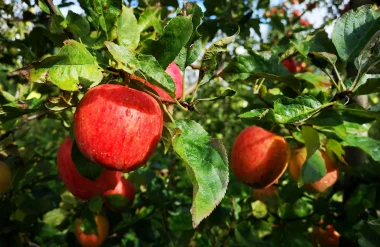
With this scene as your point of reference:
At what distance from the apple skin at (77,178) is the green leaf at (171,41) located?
45cm

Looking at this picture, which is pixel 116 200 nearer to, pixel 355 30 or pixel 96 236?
pixel 96 236

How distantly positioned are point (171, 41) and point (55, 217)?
105 centimetres

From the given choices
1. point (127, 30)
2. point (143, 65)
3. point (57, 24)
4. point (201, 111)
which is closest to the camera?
point (143, 65)

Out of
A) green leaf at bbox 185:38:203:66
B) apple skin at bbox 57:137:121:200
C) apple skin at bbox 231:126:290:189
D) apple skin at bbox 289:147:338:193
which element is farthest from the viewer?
apple skin at bbox 289:147:338:193

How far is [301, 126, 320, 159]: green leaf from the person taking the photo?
96 centimetres

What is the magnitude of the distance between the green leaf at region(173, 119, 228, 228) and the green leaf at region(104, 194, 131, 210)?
0.67m

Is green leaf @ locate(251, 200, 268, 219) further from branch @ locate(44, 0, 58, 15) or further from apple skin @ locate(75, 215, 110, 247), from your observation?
branch @ locate(44, 0, 58, 15)

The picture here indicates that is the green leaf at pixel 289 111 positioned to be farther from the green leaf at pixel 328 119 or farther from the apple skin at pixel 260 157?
the apple skin at pixel 260 157

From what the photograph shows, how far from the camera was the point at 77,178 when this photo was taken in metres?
1.12

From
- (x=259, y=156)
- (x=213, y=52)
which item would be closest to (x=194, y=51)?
(x=213, y=52)

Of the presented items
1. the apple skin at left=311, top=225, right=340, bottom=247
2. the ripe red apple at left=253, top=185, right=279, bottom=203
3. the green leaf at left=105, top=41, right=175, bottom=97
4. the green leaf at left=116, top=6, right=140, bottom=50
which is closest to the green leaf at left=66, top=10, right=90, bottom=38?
the green leaf at left=116, top=6, right=140, bottom=50

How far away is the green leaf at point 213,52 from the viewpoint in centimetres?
84

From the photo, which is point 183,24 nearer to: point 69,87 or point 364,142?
point 69,87

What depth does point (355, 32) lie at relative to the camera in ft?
3.05
